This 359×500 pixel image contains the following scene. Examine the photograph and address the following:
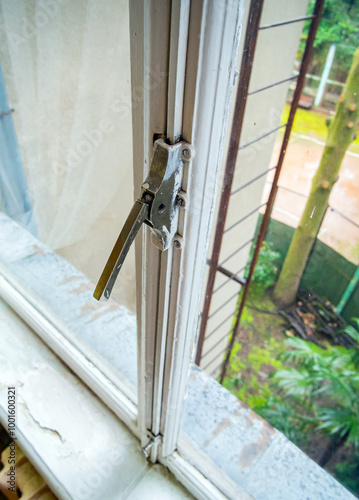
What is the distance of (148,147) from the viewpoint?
379 mm

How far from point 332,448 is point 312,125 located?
1.53 m

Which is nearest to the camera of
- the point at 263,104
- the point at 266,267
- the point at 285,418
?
the point at 263,104

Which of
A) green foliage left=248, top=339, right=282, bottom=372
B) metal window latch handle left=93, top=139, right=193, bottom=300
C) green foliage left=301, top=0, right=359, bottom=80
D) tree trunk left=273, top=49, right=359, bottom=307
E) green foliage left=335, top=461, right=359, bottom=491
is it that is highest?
green foliage left=301, top=0, right=359, bottom=80

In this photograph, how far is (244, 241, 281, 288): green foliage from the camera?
1.21 m

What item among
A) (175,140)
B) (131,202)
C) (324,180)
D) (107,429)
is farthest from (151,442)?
(324,180)

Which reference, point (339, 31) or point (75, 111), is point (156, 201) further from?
point (339, 31)

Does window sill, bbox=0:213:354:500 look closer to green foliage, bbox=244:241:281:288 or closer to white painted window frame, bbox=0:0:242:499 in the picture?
white painted window frame, bbox=0:0:242:499

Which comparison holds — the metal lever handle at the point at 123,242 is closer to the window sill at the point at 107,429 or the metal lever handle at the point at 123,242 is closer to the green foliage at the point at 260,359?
the window sill at the point at 107,429

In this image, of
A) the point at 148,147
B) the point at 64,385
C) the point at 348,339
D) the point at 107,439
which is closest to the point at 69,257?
the point at 64,385

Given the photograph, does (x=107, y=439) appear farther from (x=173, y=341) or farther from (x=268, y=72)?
(x=268, y=72)

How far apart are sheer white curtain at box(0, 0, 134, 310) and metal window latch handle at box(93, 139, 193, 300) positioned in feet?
0.43

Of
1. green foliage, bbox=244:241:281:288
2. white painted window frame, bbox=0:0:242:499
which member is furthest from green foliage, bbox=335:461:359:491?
white painted window frame, bbox=0:0:242:499

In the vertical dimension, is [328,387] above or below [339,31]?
below

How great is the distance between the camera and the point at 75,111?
72 centimetres
